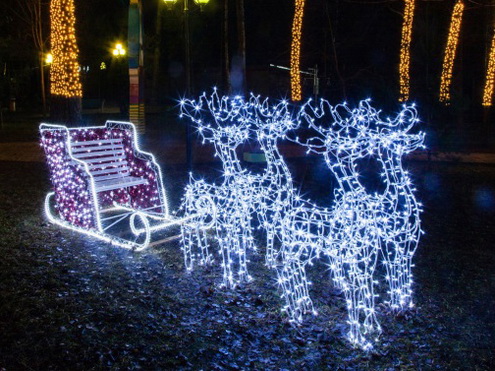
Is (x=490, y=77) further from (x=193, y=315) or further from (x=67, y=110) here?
(x=193, y=315)

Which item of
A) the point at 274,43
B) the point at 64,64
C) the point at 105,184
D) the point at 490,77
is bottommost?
the point at 105,184

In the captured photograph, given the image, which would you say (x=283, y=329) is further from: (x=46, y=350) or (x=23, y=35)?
(x=23, y=35)

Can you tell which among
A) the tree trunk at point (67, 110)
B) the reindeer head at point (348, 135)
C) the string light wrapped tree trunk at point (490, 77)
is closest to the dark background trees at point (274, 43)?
the string light wrapped tree trunk at point (490, 77)

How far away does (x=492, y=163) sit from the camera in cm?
1288

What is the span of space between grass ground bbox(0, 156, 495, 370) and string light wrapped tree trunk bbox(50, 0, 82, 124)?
9.95 meters

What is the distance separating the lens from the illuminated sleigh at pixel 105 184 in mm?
6148

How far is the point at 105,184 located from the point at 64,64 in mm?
10143

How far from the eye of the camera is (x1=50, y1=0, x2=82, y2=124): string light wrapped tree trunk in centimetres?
1493

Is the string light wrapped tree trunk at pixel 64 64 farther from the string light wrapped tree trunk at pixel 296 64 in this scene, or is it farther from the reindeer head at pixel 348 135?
the reindeer head at pixel 348 135

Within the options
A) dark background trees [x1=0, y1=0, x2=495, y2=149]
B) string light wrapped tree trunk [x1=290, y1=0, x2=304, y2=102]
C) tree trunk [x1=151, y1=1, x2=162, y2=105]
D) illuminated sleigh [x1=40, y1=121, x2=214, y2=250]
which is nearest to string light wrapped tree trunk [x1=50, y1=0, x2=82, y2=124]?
dark background trees [x1=0, y1=0, x2=495, y2=149]

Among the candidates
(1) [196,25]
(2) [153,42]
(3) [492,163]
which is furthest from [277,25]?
(3) [492,163]

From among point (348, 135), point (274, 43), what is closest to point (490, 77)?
point (274, 43)

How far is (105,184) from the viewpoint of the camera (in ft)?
21.4

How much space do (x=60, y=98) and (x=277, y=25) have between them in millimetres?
18433
